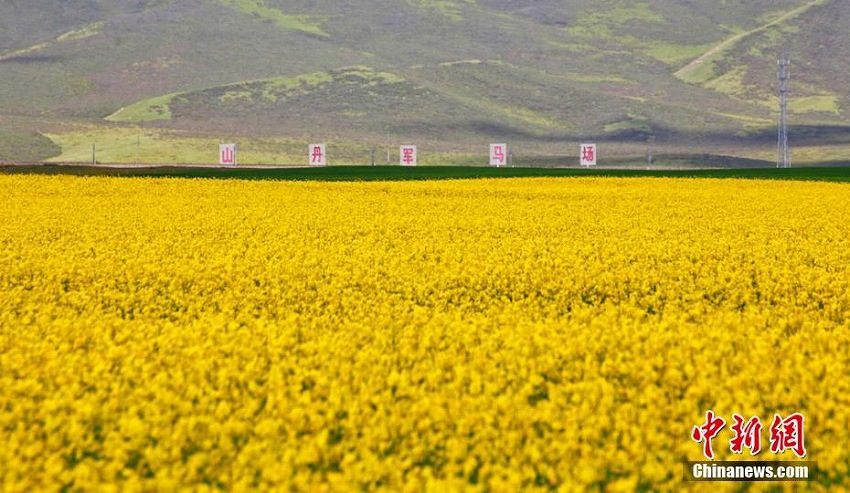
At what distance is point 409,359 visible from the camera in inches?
350

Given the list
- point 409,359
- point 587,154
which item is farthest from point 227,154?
point 409,359

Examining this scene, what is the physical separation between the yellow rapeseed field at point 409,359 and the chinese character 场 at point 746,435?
2.9 inches

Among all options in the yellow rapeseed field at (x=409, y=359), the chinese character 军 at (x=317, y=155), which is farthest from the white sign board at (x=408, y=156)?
the yellow rapeseed field at (x=409, y=359)

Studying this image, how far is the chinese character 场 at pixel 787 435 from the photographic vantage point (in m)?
6.75

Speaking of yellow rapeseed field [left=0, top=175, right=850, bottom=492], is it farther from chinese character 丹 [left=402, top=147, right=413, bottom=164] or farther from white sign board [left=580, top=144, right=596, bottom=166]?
white sign board [left=580, top=144, right=596, bottom=166]

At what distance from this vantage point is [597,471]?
639cm

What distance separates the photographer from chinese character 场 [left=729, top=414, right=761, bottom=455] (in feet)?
22.4

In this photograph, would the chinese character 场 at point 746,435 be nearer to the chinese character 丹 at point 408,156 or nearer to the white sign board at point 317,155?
the chinese character 丹 at point 408,156

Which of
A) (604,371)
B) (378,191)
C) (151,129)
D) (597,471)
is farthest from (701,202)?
(151,129)

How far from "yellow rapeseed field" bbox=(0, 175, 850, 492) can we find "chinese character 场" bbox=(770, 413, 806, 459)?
0.08 meters

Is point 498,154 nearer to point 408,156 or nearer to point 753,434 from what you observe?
point 408,156

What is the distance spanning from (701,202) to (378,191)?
45.2ft

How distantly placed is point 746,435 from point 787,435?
0.97 ft

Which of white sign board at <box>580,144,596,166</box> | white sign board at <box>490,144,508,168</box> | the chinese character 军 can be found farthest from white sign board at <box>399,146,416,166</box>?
white sign board at <box>580,144,596,166</box>
